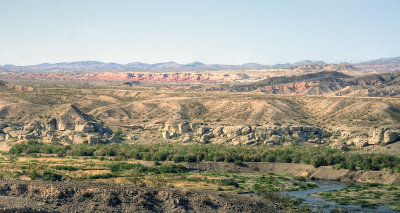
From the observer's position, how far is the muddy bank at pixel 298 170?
56938 mm

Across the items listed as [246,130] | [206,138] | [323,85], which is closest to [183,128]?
[206,138]

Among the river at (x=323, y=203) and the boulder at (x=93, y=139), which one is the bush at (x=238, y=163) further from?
the boulder at (x=93, y=139)

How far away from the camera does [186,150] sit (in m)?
71.3

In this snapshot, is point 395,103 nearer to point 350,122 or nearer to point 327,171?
point 350,122

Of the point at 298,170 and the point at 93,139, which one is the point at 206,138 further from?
the point at 298,170

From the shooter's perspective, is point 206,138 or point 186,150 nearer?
point 186,150

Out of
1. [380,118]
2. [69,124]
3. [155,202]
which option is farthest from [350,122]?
[155,202]

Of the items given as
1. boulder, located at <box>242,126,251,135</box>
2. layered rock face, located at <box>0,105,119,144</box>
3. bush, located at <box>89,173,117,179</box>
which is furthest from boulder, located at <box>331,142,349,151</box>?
bush, located at <box>89,173,117,179</box>

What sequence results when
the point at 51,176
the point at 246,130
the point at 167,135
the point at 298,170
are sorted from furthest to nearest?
the point at 167,135, the point at 246,130, the point at 298,170, the point at 51,176

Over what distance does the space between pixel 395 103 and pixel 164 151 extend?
6000cm

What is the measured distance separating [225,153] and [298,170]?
9944 mm

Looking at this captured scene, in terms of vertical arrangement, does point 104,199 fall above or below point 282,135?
above

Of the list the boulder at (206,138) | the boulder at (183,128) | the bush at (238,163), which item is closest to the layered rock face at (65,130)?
the boulder at (183,128)

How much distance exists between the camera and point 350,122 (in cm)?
9325
